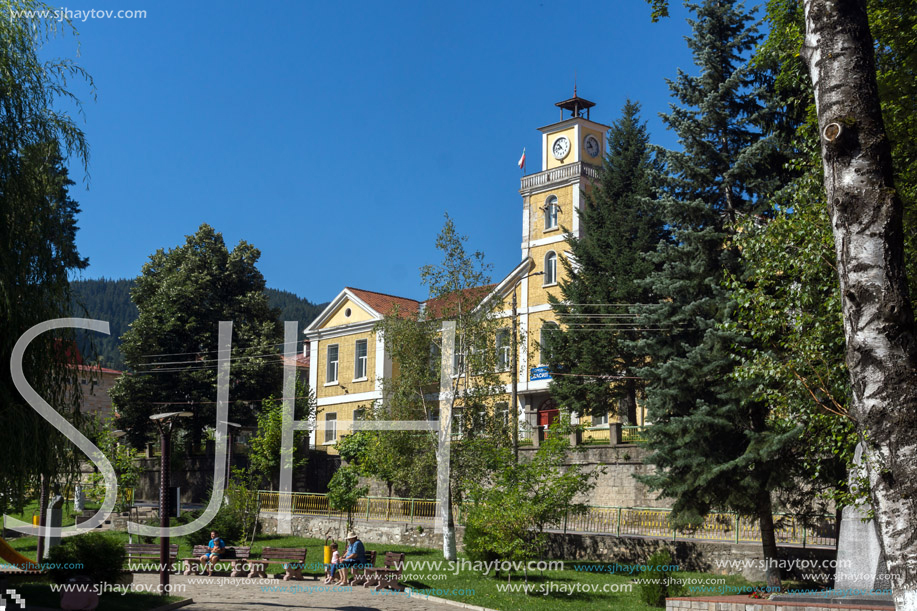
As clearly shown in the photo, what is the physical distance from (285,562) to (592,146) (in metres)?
28.2

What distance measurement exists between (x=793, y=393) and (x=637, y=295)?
61.0 ft

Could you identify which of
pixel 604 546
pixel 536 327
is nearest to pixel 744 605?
pixel 604 546

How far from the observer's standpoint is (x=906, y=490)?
4.97 metres

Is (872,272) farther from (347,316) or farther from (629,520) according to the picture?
(347,316)

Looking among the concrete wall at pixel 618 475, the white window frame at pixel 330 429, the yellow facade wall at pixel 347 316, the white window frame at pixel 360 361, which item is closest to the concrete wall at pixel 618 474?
the concrete wall at pixel 618 475

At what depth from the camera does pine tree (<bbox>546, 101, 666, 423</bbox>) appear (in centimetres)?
3338

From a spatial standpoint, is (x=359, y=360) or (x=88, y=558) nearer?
(x=88, y=558)

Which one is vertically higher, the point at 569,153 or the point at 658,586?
the point at 569,153

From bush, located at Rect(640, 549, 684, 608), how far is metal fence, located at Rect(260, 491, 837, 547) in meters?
3.22

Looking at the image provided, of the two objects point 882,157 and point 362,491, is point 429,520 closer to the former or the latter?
point 362,491

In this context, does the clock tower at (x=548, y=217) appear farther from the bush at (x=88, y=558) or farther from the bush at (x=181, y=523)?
the bush at (x=88, y=558)

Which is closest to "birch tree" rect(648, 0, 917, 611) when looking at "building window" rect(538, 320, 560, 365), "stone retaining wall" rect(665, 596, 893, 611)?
"stone retaining wall" rect(665, 596, 893, 611)

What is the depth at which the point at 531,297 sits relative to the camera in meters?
42.7

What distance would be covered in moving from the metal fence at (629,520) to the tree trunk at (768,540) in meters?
0.71
